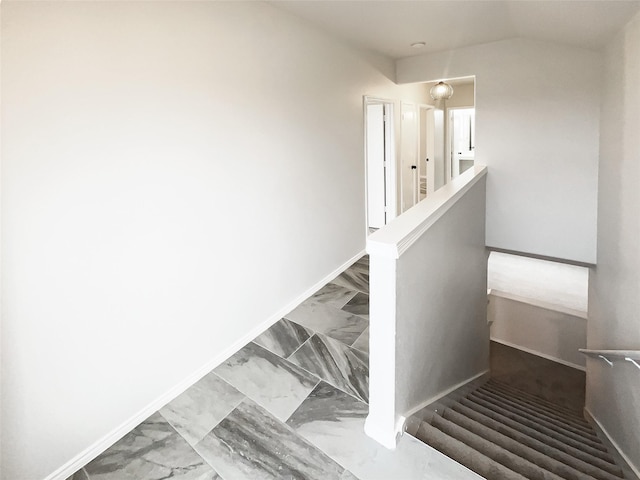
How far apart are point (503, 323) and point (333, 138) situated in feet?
15.0

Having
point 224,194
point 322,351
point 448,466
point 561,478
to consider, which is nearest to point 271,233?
point 224,194

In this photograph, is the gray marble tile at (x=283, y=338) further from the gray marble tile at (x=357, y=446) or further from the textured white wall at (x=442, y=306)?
the textured white wall at (x=442, y=306)

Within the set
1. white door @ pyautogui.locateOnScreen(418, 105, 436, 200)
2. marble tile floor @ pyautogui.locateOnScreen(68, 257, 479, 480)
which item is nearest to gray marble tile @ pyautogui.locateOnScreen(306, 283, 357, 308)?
marble tile floor @ pyautogui.locateOnScreen(68, 257, 479, 480)

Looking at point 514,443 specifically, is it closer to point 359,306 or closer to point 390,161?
point 359,306

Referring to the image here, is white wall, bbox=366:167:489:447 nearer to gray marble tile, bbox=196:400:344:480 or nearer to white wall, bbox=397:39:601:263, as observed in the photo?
gray marble tile, bbox=196:400:344:480

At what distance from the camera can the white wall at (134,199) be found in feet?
5.46

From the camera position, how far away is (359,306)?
3365 mm

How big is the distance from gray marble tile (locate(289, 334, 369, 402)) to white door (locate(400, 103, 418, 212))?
3.34 metres

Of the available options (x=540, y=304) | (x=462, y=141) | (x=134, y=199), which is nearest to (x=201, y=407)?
(x=134, y=199)

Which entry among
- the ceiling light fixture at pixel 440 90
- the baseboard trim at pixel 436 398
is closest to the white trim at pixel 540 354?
the baseboard trim at pixel 436 398

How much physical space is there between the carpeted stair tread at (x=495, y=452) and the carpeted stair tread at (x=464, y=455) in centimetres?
13

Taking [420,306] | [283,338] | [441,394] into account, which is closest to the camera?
[420,306]

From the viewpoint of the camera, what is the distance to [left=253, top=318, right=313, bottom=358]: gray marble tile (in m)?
2.86

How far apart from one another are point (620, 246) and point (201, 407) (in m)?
3.12
